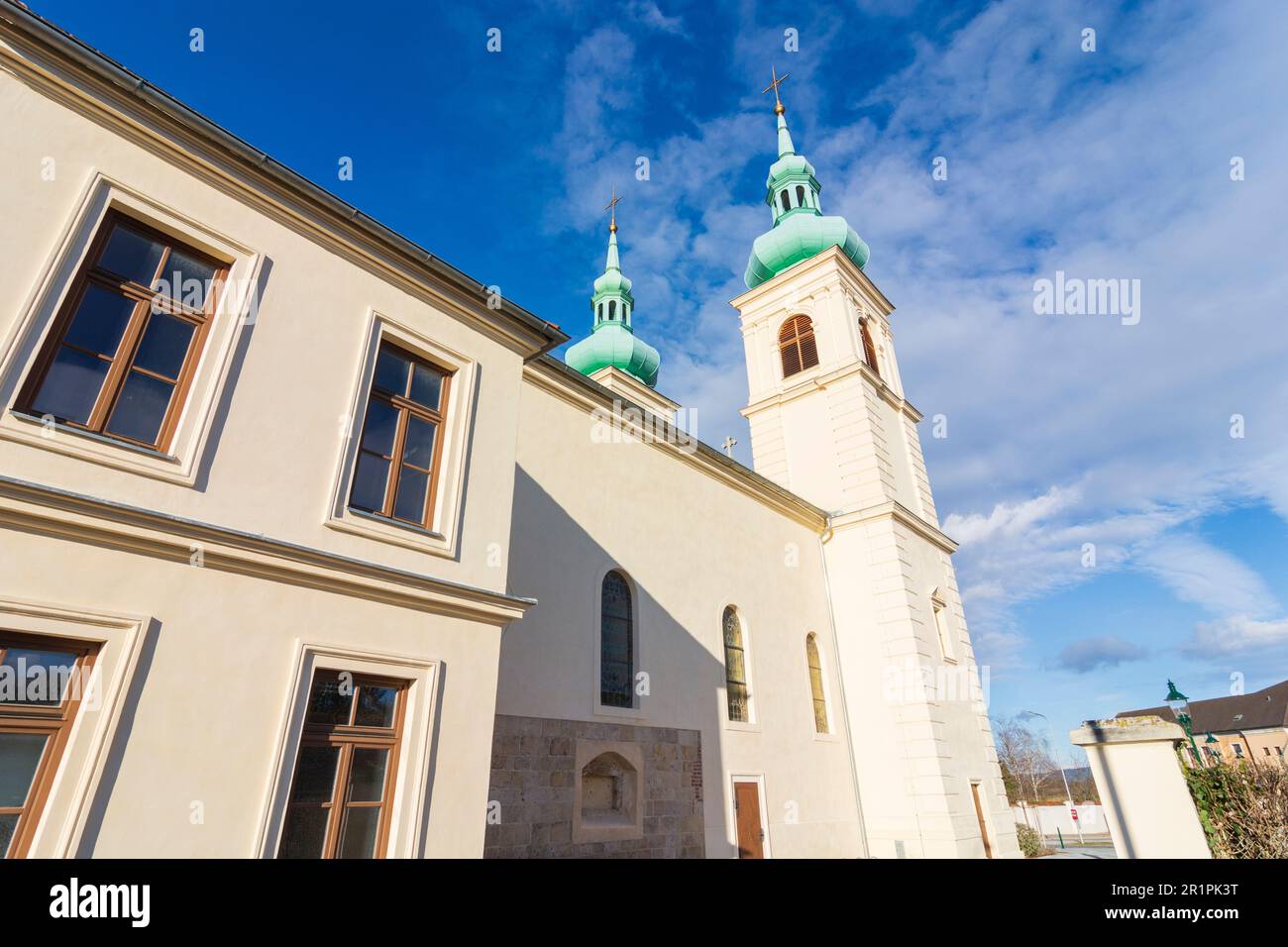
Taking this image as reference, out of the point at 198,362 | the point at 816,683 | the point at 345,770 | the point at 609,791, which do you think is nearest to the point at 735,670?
the point at 816,683

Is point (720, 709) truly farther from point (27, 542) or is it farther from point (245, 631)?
point (27, 542)

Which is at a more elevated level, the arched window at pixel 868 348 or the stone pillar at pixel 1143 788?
the arched window at pixel 868 348

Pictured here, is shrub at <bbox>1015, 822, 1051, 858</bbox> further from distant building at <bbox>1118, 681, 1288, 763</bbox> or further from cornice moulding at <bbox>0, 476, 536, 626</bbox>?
distant building at <bbox>1118, 681, 1288, 763</bbox>

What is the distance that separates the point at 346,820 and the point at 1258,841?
8.64 metres

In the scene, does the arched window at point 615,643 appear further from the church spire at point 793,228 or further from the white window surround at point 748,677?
the church spire at point 793,228

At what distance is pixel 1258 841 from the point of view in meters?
6.73

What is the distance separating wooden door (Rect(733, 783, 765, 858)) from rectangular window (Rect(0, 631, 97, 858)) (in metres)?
9.88

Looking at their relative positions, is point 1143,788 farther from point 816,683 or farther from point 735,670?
point 816,683

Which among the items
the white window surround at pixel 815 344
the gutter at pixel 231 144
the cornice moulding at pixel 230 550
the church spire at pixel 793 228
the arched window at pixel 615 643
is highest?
the church spire at pixel 793 228

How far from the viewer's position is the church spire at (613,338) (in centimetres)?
2909

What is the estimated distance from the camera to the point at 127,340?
206 inches

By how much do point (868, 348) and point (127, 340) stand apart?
2026 centimetres

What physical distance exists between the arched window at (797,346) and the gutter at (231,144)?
14197 millimetres

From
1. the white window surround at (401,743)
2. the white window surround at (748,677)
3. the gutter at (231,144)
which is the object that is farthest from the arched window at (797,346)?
the white window surround at (401,743)
